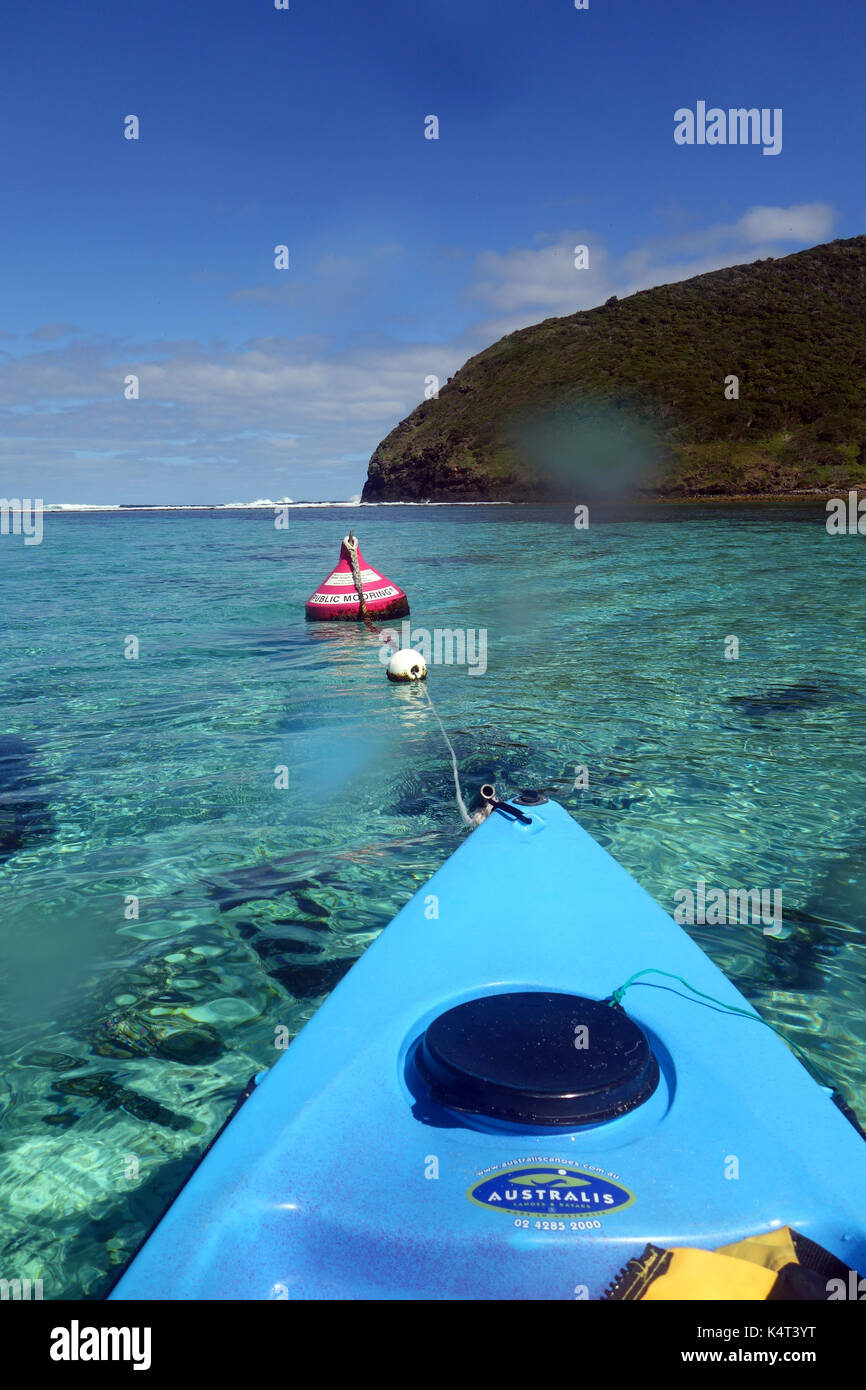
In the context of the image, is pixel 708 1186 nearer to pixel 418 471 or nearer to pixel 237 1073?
pixel 237 1073

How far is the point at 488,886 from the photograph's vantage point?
12.1ft

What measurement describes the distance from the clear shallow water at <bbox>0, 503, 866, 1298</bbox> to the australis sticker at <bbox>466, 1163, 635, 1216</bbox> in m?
1.67

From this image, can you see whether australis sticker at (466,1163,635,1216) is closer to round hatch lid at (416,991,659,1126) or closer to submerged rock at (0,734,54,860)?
round hatch lid at (416,991,659,1126)

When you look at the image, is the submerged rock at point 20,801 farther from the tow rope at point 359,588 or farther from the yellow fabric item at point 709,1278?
the tow rope at point 359,588

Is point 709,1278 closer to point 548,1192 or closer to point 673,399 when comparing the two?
point 548,1192

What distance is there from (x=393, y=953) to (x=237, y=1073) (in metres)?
1.17

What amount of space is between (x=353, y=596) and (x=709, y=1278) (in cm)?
1467

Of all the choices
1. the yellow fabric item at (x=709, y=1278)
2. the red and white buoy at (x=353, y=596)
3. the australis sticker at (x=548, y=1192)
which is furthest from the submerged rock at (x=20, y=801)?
the red and white buoy at (x=353, y=596)

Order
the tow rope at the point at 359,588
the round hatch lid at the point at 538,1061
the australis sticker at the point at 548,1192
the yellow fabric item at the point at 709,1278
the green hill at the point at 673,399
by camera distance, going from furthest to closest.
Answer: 1. the green hill at the point at 673,399
2. the tow rope at the point at 359,588
3. the round hatch lid at the point at 538,1061
4. the australis sticker at the point at 548,1192
5. the yellow fabric item at the point at 709,1278

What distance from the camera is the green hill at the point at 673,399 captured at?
79.9m

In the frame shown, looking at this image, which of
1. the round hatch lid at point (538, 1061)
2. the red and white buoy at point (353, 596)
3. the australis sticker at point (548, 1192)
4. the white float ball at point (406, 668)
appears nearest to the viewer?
the australis sticker at point (548, 1192)

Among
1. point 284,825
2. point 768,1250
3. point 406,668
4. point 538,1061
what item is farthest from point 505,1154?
point 406,668

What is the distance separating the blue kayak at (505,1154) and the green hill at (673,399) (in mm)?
82760

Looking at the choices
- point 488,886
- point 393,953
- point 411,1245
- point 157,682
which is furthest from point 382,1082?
point 157,682
